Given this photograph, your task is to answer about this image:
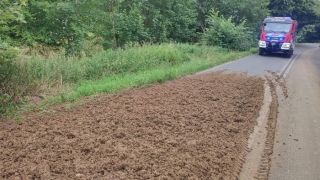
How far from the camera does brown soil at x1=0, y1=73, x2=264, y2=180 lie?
3525 mm

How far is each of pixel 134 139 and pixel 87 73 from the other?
523cm

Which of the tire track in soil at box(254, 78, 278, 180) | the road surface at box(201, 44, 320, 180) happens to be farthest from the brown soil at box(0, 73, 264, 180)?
the road surface at box(201, 44, 320, 180)

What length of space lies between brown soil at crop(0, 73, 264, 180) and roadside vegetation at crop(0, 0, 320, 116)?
53.7 inches

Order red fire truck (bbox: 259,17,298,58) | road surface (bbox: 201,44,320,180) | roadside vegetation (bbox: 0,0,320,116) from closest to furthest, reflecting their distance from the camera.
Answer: road surface (bbox: 201,44,320,180) < roadside vegetation (bbox: 0,0,320,116) < red fire truck (bbox: 259,17,298,58)

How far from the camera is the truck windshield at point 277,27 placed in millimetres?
19625

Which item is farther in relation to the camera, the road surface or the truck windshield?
the truck windshield

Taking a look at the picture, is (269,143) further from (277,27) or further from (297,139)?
(277,27)

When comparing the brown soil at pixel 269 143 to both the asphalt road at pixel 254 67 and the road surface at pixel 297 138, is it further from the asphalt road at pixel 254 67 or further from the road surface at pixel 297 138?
the asphalt road at pixel 254 67

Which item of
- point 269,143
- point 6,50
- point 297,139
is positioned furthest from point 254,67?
point 6,50

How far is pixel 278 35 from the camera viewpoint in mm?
19391

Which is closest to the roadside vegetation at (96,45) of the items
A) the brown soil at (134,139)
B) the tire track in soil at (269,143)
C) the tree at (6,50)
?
the tree at (6,50)

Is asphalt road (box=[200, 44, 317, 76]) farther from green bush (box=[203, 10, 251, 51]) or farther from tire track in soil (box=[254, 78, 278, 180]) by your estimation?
green bush (box=[203, 10, 251, 51])

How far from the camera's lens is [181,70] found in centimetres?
1127

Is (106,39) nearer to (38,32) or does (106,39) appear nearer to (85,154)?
(38,32)
